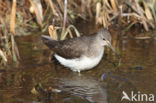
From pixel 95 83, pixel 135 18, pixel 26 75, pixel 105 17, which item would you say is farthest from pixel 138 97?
pixel 135 18

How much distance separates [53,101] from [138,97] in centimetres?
134

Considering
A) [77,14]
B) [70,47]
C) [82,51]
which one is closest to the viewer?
[82,51]

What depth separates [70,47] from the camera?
7121 mm

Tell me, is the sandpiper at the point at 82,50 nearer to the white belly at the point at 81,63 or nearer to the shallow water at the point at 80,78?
the white belly at the point at 81,63

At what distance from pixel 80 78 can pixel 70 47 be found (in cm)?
66

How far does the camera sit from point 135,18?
31.2ft

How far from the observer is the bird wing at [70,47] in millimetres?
6938

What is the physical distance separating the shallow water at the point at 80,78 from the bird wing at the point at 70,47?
0.38 meters

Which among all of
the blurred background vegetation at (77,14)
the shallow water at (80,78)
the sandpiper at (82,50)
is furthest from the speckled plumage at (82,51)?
the blurred background vegetation at (77,14)

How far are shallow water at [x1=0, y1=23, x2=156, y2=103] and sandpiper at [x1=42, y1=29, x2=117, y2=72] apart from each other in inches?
10.3

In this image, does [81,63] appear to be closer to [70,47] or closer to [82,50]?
[82,50]

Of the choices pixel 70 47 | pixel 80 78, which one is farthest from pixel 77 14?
pixel 80 78

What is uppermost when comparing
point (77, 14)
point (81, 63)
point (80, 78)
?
point (77, 14)

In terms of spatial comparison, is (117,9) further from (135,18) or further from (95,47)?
(95,47)
